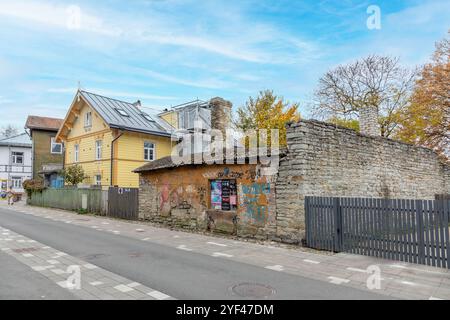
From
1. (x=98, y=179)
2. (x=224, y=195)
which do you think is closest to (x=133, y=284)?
(x=224, y=195)

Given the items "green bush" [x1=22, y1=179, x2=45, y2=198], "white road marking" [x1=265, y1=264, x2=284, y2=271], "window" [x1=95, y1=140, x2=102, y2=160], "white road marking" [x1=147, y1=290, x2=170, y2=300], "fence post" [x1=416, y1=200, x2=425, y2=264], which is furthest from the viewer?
"green bush" [x1=22, y1=179, x2=45, y2=198]

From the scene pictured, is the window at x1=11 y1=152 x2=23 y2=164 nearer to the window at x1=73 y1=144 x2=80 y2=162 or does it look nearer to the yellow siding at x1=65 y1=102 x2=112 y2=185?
the yellow siding at x1=65 y1=102 x2=112 y2=185

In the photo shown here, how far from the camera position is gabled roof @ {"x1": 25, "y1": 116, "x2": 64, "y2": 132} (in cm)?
3758

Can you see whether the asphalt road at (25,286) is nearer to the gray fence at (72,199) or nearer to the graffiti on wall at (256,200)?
the graffiti on wall at (256,200)

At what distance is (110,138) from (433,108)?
969 inches

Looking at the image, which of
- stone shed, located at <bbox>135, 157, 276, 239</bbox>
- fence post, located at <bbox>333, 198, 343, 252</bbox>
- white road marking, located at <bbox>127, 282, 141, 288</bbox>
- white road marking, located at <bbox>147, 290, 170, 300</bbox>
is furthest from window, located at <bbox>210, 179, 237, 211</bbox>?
white road marking, located at <bbox>147, 290, 170, 300</bbox>

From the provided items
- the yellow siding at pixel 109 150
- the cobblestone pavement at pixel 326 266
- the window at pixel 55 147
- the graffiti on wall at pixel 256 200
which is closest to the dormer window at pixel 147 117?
the yellow siding at pixel 109 150

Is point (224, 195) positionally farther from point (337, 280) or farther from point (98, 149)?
A: point (98, 149)

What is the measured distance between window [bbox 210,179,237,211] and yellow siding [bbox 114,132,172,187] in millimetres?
13469

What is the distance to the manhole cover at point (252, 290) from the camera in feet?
17.7

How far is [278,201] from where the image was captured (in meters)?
10.3

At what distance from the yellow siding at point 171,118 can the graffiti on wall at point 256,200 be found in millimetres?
19734

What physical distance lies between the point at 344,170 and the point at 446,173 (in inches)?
409

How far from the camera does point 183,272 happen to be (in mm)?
6758
